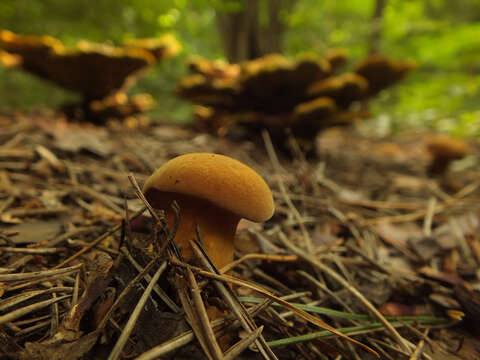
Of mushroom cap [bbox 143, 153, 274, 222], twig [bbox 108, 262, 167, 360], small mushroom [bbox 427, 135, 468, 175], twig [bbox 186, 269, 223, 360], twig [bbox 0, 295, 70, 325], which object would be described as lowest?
small mushroom [bbox 427, 135, 468, 175]

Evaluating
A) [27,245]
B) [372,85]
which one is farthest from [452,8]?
[27,245]

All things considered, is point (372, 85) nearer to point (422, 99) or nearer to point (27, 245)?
point (422, 99)

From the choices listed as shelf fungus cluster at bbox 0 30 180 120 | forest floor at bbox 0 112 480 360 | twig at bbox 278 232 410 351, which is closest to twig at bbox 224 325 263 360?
forest floor at bbox 0 112 480 360

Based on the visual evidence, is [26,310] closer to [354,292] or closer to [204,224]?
[204,224]

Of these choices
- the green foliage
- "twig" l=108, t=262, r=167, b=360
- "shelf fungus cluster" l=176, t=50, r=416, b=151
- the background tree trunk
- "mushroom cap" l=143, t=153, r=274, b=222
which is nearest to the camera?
"twig" l=108, t=262, r=167, b=360

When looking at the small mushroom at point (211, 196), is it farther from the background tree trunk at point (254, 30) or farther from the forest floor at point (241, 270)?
the background tree trunk at point (254, 30)

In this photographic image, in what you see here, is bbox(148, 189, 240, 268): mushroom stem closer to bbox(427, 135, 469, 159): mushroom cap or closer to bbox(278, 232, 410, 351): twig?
bbox(278, 232, 410, 351): twig
